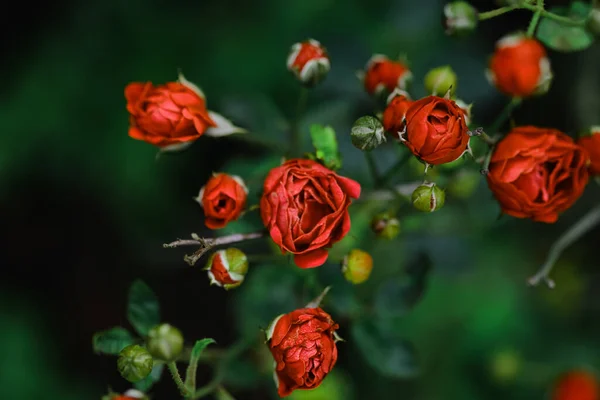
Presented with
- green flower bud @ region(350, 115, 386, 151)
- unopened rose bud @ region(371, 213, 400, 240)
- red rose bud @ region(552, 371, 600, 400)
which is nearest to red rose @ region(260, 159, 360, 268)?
green flower bud @ region(350, 115, 386, 151)

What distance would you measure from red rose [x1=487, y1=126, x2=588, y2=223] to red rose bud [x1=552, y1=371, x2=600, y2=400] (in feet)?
6.35

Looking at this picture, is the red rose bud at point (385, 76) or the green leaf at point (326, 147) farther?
the red rose bud at point (385, 76)

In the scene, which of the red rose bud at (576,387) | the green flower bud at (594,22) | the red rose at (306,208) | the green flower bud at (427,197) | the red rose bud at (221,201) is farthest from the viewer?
the red rose bud at (576,387)

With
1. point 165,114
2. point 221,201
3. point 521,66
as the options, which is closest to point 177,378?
point 221,201

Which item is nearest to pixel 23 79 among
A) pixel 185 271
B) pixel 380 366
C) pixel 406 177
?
pixel 185 271

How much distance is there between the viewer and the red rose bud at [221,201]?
2.51m

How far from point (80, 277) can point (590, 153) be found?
3852mm

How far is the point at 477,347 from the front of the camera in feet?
15.4

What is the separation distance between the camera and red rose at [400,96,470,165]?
216 cm

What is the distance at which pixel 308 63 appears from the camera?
278cm

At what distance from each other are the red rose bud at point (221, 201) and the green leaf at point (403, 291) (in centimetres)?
108

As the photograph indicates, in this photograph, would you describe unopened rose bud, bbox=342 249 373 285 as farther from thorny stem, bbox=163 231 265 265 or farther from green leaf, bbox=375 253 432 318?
green leaf, bbox=375 253 432 318

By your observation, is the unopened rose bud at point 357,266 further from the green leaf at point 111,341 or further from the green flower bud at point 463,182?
the green leaf at point 111,341

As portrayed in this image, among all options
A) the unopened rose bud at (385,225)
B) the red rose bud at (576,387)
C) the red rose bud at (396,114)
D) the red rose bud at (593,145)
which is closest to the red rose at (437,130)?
the red rose bud at (396,114)
